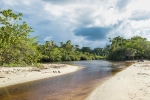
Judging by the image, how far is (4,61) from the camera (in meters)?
21.1

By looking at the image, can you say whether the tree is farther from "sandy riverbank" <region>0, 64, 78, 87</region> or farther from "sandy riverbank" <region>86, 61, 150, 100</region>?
"sandy riverbank" <region>86, 61, 150, 100</region>

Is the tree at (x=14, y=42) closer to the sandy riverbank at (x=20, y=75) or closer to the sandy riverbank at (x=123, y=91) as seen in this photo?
the sandy riverbank at (x=20, y=75)

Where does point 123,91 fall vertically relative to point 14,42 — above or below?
below

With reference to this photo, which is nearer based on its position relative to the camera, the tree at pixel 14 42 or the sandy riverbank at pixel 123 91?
the sandy riverbank at pixel 123 91

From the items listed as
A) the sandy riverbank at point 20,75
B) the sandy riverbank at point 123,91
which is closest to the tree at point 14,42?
the sandy riverbank at point 20,75

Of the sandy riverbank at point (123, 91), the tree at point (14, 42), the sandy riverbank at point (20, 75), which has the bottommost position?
the sandy riverbank at point (123, 91)

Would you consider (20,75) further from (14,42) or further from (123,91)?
(123,91)

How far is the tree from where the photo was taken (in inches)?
780

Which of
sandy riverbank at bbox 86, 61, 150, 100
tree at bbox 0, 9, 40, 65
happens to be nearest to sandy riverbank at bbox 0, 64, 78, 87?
tree at bbox 0, 9, 40, 65

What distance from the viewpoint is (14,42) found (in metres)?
20.9

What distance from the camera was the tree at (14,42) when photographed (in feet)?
65.0

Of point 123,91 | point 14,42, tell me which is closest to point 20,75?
point 14,42

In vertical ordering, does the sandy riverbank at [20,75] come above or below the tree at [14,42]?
below

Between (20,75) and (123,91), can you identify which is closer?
(123,91)
